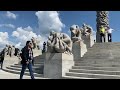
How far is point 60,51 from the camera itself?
11.4 m

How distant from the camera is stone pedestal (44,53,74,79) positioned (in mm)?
10969

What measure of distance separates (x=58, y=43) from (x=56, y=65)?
106cm

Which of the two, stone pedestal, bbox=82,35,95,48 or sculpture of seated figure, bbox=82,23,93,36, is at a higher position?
sculpture of seated figure, bbox=82,23,93,36

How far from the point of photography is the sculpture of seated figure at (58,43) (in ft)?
37.6

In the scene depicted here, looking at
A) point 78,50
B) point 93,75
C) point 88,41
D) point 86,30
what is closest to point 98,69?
point 93,75

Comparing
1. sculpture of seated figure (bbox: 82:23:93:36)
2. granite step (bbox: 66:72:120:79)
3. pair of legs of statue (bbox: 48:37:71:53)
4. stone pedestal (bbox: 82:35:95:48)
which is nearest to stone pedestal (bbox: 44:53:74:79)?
pair of legs of statue (bbox: 48:37:71:53)

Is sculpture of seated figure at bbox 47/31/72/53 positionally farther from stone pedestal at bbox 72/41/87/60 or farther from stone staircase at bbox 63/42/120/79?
stone pedestal at bbox 72/41/87/60

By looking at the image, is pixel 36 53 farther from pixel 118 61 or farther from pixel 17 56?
pixel 118 61

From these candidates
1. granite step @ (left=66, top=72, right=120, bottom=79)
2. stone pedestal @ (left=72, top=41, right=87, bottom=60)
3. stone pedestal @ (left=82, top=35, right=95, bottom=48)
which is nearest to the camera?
granite step @ (left=66, top=72, right=120, bottom=79)

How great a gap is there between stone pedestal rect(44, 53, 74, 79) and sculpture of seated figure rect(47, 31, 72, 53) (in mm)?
269

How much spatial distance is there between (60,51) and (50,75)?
3.80ft

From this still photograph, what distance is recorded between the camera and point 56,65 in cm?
1116

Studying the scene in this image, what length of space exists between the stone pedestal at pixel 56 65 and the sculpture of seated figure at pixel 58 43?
27cm

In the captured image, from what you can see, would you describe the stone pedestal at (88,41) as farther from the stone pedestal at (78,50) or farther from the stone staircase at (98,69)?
the stone staircase at (98,69)
